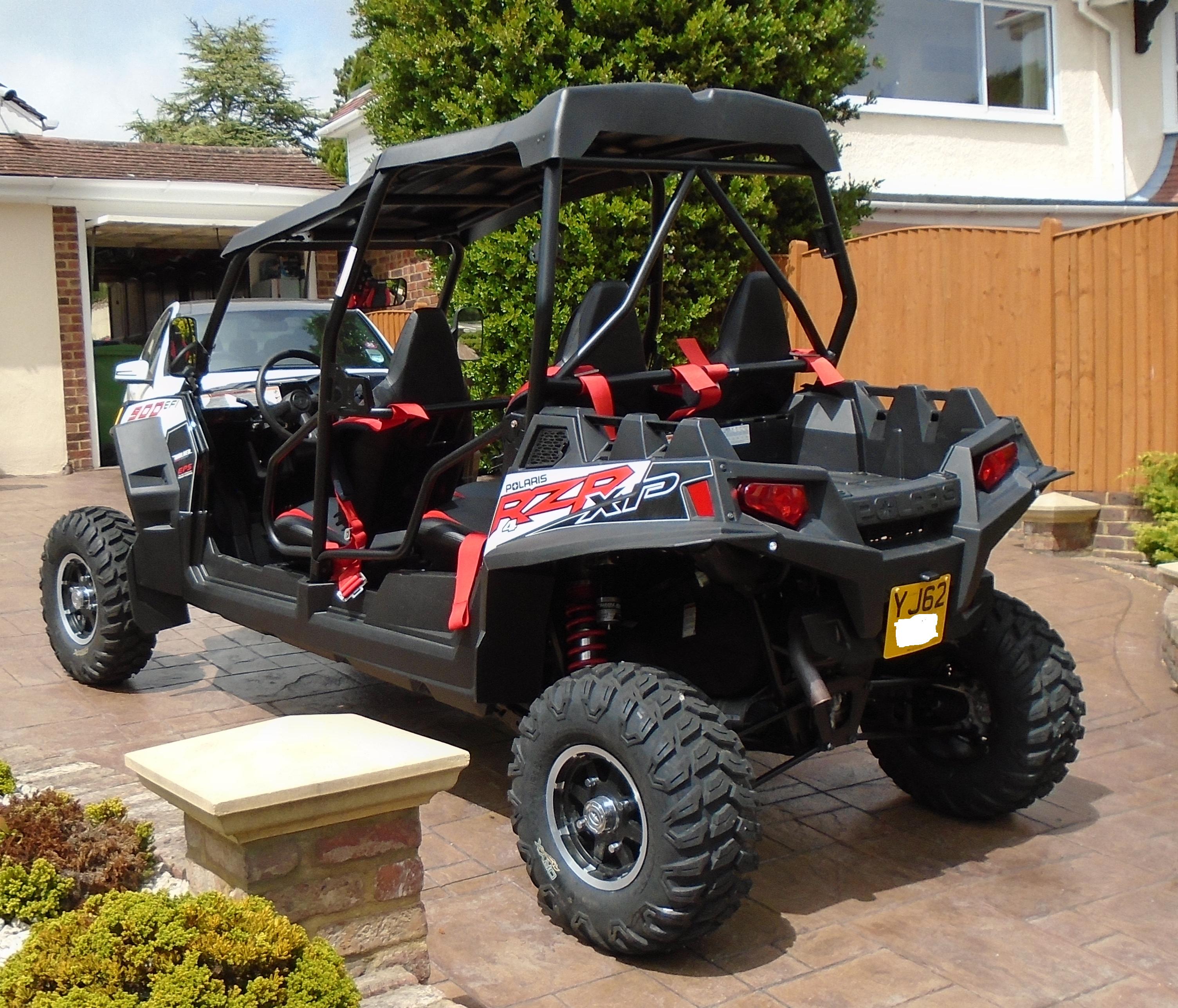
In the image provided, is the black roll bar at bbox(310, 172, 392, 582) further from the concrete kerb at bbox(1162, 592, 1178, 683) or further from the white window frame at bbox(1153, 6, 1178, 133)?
the white window frame at bbox(1153, 6, 1178, 133)

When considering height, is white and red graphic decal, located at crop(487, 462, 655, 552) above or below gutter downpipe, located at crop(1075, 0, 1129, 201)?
below

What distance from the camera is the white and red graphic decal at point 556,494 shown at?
3738mm

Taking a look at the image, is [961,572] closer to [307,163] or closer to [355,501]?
[355,501]

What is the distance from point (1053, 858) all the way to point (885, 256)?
21.2 feet

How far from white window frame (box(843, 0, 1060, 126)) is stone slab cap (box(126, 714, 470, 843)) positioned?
37.9 feet

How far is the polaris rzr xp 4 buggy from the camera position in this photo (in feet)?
11.9

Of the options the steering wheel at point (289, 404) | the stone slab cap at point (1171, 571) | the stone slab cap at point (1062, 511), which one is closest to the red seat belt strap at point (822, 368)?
the steering wheel at point (289, 404)

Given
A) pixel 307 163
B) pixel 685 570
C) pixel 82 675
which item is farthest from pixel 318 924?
pixel 307 163

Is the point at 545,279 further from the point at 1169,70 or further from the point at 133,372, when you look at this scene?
the point at 1169,70

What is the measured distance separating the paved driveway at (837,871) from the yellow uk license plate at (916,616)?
790mm

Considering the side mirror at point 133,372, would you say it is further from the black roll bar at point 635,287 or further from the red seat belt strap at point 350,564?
the black roll bar at point 635,287

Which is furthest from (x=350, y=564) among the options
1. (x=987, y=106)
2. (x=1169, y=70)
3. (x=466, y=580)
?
(x=1169, y=70)

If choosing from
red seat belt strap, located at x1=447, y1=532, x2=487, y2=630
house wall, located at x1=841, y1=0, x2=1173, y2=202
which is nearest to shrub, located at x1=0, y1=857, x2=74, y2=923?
red seat belt strap, located at x1=447, y1=532, x2=487, y2=630

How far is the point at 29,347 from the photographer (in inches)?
597
